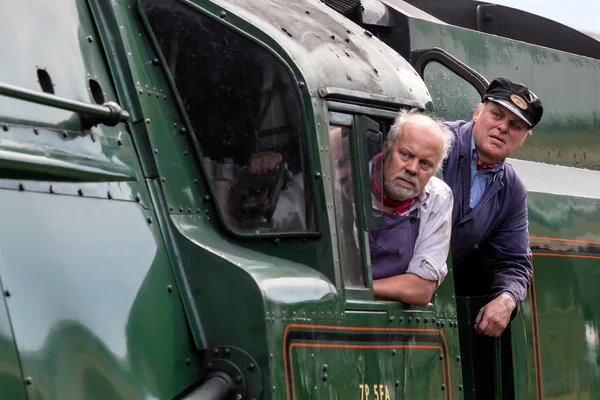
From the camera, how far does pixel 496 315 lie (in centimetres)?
549

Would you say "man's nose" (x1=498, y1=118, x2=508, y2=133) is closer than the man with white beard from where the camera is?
No

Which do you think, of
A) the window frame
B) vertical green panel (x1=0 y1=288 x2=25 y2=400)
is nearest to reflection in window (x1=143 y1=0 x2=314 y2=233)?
the window frame

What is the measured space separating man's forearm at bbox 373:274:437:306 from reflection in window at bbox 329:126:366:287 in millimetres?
169

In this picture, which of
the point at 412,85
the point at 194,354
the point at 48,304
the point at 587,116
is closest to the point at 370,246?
the point at 412,85

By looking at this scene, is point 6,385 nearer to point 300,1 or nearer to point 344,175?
point 344,175

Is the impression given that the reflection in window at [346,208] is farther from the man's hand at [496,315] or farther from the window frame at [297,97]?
the man's hand at [496,315]

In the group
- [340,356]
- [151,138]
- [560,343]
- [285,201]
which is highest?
[151,138]

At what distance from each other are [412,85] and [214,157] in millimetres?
1165

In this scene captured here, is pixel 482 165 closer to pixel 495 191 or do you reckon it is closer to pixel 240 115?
pixel 495 191

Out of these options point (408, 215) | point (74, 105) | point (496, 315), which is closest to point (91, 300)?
point (74, 105)

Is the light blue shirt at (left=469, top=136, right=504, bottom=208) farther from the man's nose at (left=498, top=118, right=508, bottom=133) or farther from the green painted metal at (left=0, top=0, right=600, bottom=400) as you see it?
the green painted metal at (left=0, top=0, right=600, bottom=400)

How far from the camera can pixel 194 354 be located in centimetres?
397

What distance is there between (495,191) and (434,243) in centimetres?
96

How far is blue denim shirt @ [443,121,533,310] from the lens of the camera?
565 cm
